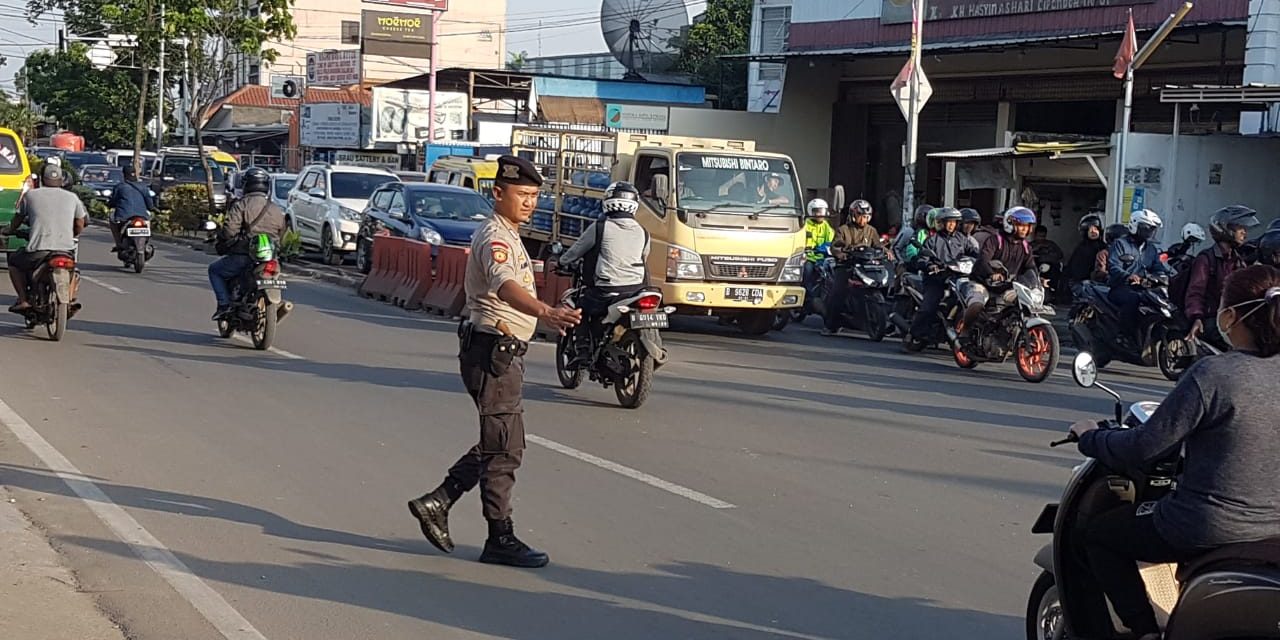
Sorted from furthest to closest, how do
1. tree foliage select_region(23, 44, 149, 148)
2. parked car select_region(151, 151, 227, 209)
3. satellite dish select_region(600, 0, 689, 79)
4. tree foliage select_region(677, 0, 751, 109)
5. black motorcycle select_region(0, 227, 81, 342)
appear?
1. tree foliage select_region(23, 44, 149, 148)
2. tree foliage select_region(677, 0, 751, 109)
3. satellite dish select_region(600, 0, 689, 79)
4. parked car select_region(151, 151, 227, 209)
5. black motorcycle select_region(0, 227, 81, 342)

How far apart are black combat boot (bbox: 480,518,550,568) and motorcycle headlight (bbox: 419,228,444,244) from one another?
47.1 feet

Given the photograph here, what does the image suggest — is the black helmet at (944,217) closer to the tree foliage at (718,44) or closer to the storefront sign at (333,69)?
the tree foliage at (718,44)

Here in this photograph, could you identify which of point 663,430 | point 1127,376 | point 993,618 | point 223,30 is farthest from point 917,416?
point 223,30

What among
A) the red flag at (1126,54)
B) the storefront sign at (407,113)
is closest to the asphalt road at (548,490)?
the red flag at (1126,54)

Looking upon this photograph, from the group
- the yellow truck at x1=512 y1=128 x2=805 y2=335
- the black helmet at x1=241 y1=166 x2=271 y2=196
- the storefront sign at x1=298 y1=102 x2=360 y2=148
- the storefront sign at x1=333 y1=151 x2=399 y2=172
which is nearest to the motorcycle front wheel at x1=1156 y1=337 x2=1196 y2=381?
the yellow truck at x1=512 y1=128 x2=805 y2=335

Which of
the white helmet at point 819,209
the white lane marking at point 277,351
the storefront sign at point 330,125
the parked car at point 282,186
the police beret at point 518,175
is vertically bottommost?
the white lane marking at point 277,351

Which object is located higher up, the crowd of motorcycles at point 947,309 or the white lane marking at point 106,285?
the crowd of motorcycles at point 947,309

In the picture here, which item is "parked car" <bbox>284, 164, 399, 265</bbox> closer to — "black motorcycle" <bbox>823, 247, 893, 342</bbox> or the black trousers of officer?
"black motorcycle" <bbox>823, 247, 893, 342</bbox>

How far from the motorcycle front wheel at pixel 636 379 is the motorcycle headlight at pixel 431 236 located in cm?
994

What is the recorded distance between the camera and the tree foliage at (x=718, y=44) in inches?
1954

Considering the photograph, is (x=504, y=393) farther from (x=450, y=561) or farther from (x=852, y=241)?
(x=852, y=241)

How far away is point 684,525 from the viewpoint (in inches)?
304

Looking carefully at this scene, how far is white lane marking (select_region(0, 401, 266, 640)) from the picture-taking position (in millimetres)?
5969

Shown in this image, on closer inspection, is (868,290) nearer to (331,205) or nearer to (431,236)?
(431,236)
